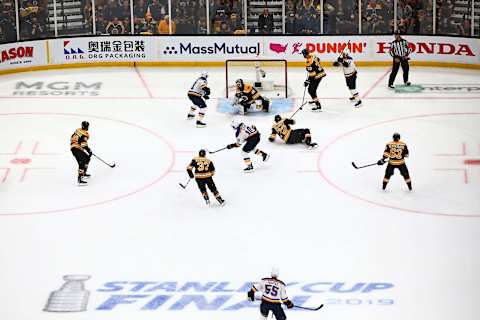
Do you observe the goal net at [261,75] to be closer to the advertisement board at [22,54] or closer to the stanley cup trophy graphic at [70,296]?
the advertisement board at [22,54]

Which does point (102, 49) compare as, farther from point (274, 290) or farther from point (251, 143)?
point (274, 290)

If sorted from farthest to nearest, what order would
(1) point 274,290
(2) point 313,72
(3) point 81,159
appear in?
(2) point 313,72 < (3) point 81,159 < (1) point 274,290

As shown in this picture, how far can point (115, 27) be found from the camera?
2231cm

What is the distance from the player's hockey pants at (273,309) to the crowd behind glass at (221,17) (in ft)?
40.7

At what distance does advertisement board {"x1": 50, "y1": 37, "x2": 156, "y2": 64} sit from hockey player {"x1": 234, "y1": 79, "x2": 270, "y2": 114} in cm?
416

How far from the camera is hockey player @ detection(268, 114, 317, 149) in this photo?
16.6 meters

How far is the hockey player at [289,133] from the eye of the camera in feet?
54.4

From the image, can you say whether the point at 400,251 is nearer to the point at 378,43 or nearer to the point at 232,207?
the point at 232,207

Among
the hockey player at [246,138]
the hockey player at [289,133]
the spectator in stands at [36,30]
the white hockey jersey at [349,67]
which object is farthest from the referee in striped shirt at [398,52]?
the spectator in stands at [36,30]

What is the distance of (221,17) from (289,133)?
626 centimetres

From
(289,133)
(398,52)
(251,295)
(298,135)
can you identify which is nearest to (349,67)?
(398,52)

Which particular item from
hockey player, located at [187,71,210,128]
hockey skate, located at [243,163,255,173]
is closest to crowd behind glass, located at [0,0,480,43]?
hockey player, located at [187,71,210,128]

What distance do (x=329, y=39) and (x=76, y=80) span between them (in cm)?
547

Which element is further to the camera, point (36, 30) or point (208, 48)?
point (208, 48)
